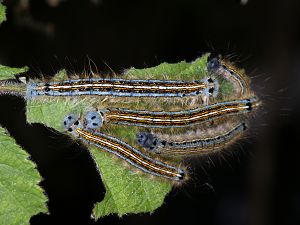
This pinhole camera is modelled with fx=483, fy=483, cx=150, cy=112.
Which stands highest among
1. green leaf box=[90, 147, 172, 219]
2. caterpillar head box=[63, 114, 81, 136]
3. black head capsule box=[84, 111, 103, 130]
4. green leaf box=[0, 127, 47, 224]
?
black head capsule box=[84, 111, 103, 130]

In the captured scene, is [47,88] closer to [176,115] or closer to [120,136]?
[120,136]

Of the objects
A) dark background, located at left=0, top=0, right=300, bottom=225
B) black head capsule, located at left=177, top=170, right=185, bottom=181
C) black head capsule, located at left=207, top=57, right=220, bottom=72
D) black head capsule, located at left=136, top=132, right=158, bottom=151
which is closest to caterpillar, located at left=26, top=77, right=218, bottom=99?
black head capsule, located at left=207, top=57, right=220, bottom=72

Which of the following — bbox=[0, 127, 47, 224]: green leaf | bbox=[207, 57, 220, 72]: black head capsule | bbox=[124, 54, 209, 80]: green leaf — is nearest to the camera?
bbox=[0, 127, 47, 224]: green leaf

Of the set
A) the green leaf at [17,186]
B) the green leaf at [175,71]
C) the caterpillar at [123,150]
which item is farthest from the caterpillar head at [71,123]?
the green leaf at [175,71]

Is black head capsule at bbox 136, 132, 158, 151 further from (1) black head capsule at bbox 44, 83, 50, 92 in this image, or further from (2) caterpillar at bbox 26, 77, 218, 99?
(1) black head capsule at bbox 44, 83, 50, 92

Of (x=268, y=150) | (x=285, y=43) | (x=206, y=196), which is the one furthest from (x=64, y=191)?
(x=285, y=43)

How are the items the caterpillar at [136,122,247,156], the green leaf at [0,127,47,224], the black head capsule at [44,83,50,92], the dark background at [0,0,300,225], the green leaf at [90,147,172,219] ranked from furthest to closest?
the dark background at [0,0,300,225], the caterpillar at [136,122,247,156], the green leaf at [90,147,172,219], the black head capsule at [44,83,50,92], the green leaf at [0,127,47,224]
